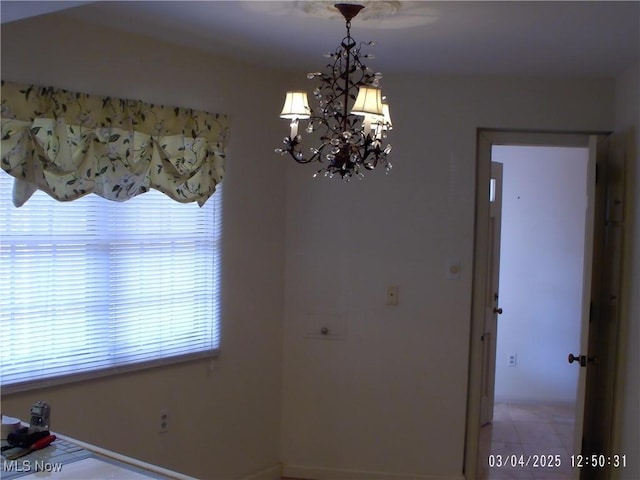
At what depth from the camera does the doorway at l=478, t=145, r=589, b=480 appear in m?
5.34

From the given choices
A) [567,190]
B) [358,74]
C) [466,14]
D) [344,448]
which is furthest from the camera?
[567,190]

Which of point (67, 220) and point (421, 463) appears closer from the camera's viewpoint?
point (67, 220)

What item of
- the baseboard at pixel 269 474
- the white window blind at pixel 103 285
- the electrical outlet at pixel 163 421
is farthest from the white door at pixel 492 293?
the electrical outlet at pixel 163 421

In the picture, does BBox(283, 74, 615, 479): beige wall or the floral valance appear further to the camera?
BBox(283, 74, 615, 479): beige wall

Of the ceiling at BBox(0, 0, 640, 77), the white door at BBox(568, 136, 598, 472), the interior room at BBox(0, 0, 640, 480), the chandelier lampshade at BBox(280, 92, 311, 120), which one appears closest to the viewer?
the chandelier lampshade at BBox(280, 92, 311, 120)

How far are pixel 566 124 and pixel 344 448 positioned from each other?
2348mm

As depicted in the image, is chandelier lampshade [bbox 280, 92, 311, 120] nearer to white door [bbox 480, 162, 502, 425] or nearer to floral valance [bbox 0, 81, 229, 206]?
floral valance [bbox 0, 81, 229, 206]

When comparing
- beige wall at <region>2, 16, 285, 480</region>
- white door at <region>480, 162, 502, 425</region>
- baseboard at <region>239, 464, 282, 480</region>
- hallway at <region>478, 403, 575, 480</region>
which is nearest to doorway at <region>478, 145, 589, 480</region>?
hallway at <region>478, 403, 575, 480</region>

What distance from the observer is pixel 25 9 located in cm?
195

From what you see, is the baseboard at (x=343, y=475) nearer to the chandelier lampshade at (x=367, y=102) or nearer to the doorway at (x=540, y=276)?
the doorway at (x=540, y=276)

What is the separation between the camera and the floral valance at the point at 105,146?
2627mm

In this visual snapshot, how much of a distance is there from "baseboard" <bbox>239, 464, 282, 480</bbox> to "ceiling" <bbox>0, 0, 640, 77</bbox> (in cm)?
242

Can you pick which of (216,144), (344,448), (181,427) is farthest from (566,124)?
(181,427)

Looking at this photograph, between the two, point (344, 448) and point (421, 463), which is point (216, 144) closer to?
point (344, 448)
